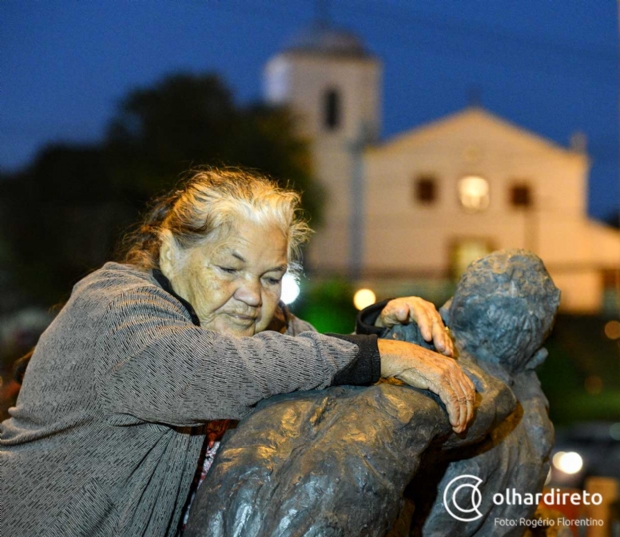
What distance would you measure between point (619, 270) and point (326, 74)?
16424mm

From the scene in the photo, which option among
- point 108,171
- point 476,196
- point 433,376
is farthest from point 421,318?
point 476,196

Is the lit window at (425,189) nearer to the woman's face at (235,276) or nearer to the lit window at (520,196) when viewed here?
the lit window at (520,196)

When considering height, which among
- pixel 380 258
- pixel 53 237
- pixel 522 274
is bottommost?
pixel 380 258

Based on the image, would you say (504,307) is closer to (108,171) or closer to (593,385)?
(108,171)

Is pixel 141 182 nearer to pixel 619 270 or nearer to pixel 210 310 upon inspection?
pixel 210 310

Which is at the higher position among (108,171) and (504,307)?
(504,307)

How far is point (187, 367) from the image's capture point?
2.40 meters

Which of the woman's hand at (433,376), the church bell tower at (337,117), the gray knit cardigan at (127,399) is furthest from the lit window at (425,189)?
the gray knit cardigan at (127,399)

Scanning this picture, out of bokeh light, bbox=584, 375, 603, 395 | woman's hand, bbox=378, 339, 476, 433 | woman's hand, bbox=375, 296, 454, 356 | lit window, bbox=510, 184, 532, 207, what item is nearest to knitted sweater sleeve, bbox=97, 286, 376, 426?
woman's hand, bbox=378, 339, 476, 433

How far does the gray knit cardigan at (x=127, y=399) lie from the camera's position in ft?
7.93

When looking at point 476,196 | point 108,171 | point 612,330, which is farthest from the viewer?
point 476,196

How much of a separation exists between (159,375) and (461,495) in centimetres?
118

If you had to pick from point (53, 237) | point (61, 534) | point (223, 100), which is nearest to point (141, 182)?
point (53, 237)

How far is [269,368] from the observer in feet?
8.02
